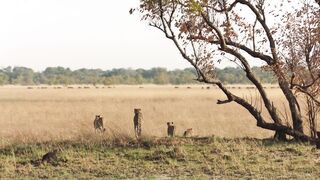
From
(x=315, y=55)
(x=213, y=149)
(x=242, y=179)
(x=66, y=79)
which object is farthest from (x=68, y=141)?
(x=66, y=79)

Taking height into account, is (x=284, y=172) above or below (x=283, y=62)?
below

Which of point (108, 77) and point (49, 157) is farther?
point (108, 77)

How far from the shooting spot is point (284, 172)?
41.2 feet

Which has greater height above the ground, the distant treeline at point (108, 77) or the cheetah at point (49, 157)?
the distant treeline at point (108, 77)

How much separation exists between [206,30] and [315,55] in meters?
3.40

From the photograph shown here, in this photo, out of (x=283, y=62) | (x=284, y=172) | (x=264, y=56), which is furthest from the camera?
(x=264, y=56)

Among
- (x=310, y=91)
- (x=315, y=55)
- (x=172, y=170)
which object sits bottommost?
(x=172, y=170)

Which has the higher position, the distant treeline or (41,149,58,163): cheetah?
the distant treeline

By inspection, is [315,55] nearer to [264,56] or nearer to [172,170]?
[264,56]

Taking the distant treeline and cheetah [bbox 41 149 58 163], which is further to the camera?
the distant treeline

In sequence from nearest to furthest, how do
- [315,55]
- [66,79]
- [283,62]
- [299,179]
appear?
[299,179] < [315,55] < [283,62] < [66,79]

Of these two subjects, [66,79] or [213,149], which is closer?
[213,149]

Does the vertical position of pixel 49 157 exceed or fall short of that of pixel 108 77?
it falls short

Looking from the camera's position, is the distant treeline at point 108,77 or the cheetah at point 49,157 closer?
the cheetah at point 49,157
